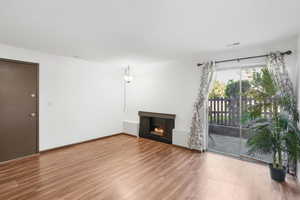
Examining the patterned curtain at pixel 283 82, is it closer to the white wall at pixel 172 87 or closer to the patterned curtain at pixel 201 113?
the white wall at pixel 172 87

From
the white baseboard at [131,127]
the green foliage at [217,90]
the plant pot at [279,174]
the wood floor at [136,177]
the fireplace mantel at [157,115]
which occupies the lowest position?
the wood floor at [136,177]

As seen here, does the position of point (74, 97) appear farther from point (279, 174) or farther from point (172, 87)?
point (279, 174)

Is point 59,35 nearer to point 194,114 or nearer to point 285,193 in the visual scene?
point 194,114

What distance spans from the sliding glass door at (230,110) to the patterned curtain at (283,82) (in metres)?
0.40

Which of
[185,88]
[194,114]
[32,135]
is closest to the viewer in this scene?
[32,135]

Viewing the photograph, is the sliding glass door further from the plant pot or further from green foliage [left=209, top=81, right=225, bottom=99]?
the plant pot

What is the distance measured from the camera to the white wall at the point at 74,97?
12.1ft

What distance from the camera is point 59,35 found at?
269cm

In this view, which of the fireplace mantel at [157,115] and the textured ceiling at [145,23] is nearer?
→ the textured ceiling at [145,23]

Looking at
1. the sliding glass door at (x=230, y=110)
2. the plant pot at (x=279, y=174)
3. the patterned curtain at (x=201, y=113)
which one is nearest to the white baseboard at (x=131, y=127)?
the patterned curtain at (x=201, y=113)

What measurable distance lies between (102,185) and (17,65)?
3.17 metres

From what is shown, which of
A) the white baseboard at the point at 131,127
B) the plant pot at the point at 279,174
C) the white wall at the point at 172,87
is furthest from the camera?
the white baseboard at the point at 131,127

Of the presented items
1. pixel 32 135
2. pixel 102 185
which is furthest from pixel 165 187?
pixel 32 135

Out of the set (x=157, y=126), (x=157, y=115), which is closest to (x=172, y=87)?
(x=157, y=115)
